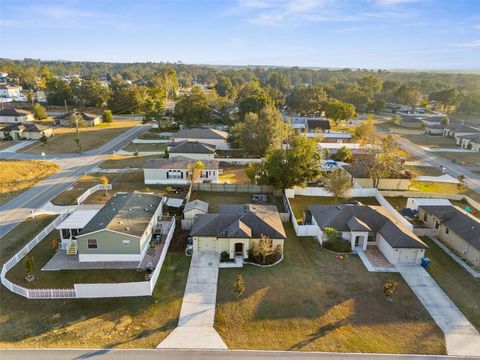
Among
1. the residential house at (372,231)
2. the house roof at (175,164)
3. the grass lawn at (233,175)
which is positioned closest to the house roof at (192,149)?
the grass lawn at (233,175)

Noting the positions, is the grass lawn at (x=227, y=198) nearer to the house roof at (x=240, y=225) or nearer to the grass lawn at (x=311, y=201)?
the grass lawn at (x=311, y=201)

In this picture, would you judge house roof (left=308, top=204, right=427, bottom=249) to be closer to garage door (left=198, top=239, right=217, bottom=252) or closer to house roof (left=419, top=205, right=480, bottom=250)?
house roof (left=419, top=205, right=480, bottom=250)

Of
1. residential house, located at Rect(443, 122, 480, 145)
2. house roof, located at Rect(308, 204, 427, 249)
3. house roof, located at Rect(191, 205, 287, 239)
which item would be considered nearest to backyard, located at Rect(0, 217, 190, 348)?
house roof, located at Rect(191, 205, 287, 239)

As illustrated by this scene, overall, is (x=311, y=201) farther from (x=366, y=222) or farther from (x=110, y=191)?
(x=110, y=191)

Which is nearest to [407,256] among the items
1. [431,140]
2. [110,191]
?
[110,191]

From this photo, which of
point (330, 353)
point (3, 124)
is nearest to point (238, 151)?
point (330, 353)

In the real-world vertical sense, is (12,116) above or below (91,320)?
above
